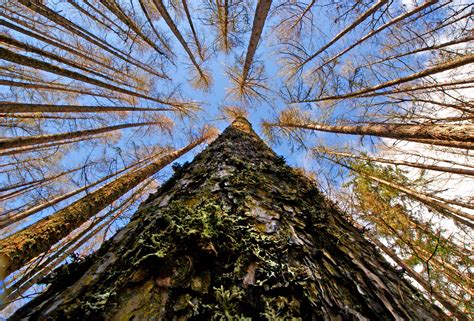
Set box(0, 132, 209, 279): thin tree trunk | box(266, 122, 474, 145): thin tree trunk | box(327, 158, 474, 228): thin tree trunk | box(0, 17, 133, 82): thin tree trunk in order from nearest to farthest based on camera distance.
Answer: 1. box(0, 132, 209, 279): thin tree trunk
2. box(266, 122, 474, 145): thin tree trunk
3. box(0, 17, 133, 82): thin tree trunk
4. box(327, 158, 474, 228): thin tree trunk

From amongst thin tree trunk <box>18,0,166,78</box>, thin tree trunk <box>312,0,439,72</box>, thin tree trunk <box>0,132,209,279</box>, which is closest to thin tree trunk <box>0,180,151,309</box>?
thin tree trunk <box>0,132,209,279</box>

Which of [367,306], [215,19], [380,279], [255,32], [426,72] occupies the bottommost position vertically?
[367,306]

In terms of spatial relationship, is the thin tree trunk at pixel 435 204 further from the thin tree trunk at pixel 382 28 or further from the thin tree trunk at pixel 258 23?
the thin tree trunk at pixel 258 23

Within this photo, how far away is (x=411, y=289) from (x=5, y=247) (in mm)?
3972

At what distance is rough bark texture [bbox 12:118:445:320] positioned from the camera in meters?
0.86

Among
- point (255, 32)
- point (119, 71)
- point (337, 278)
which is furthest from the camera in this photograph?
point (119, 71)

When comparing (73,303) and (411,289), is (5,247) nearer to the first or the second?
(73,303)

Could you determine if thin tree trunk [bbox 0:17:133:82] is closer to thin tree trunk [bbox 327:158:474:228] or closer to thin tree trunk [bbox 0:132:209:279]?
thin tree trunk [bbox 0:132:209:279]

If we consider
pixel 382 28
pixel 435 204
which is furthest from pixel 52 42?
pixel 435 204

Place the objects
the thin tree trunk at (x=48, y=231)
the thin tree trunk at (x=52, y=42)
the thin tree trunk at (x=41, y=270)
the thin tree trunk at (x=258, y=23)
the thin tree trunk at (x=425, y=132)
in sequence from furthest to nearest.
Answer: the thin tree trunk at (x=52, y=42), the thin tree trunk at (x=258, y=23), the thin tree trunk at (x=425, y=132), the thin tree trunk at (x=48, y=231), the thin tree trunk at (x=41, y=270)

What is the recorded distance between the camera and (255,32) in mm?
4715

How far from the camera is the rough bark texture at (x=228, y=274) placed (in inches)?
33.8

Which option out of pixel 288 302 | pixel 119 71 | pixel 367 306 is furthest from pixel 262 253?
pixel 119 71

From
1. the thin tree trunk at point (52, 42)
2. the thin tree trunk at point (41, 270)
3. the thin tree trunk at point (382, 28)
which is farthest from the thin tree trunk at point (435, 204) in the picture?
the thin tree trunk at point (52, 42)
